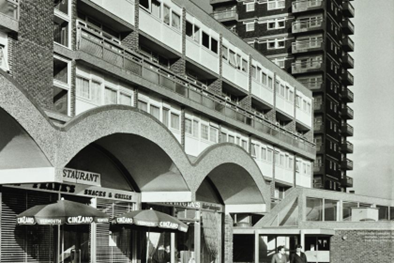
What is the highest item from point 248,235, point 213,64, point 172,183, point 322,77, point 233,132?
point 322,77

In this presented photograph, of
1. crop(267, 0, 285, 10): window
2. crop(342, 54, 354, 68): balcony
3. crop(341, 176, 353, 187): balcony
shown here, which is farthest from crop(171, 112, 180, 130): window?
crop(341, 176, 353, 187): balcony

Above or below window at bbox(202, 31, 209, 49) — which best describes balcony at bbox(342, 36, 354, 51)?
above

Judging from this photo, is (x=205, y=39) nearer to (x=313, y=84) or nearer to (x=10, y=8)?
(x=10, y=8)

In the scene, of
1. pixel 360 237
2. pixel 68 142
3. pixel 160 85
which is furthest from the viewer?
pixel 360 237

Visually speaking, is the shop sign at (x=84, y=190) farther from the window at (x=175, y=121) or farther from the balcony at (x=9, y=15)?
the window at (x=175, y=121)

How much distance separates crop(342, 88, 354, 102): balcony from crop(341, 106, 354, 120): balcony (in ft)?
3.40

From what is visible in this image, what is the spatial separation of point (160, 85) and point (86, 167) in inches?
337

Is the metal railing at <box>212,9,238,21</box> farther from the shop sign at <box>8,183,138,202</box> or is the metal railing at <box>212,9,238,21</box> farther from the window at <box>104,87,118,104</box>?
the shop sign at <box>8,183,138,202</box>

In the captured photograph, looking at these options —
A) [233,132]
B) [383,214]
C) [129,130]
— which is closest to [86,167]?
[129,130]

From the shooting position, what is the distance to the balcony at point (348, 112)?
305 ft

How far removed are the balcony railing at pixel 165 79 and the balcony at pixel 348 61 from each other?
137ft

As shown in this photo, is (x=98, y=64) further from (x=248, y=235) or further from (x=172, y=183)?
(x=248, y=235)

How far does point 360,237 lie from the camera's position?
126 feet

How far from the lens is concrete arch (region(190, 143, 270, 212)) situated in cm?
3091
